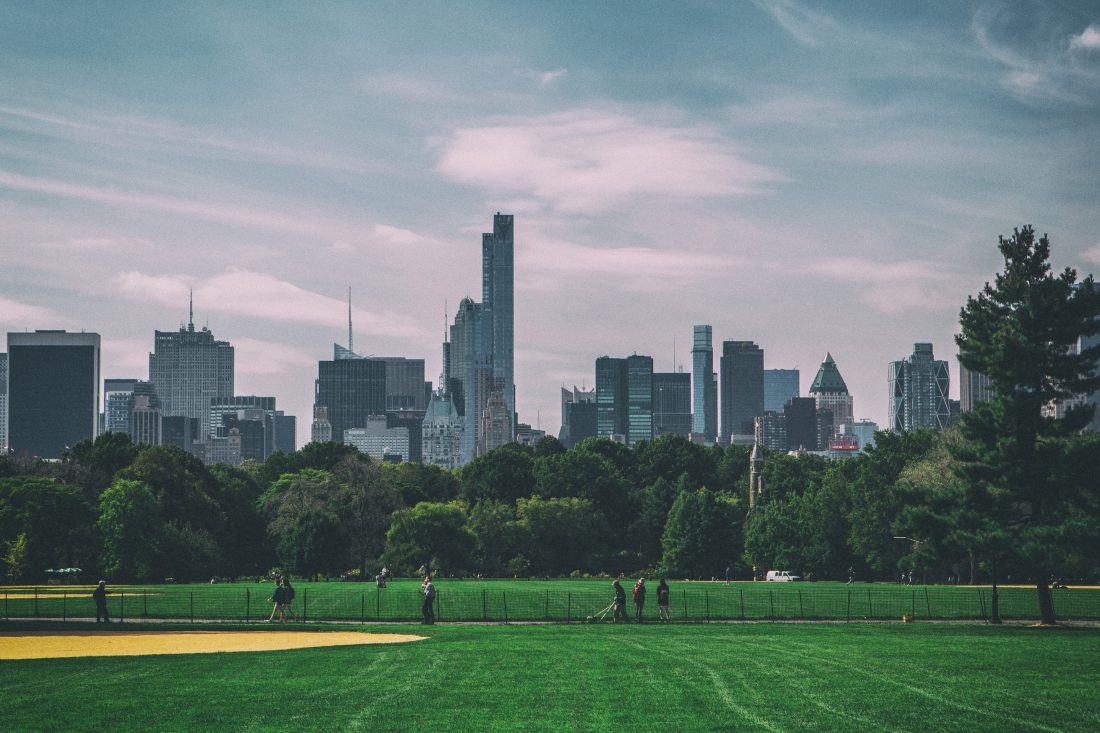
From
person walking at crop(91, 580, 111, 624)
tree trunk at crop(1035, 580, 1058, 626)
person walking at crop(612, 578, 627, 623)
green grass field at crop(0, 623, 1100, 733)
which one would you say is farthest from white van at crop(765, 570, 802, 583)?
green grass field at crop(0, 623, 1100, 733)

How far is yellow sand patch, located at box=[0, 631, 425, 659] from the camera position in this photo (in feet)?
141

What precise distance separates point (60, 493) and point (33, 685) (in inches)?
2940

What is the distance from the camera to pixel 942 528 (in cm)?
5538

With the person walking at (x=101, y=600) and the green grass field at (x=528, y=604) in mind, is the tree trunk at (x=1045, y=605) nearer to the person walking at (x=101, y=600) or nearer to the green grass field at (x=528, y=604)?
the green grass field at (x=528, y=604)

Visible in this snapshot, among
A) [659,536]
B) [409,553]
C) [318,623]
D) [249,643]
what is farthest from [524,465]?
[249,643]

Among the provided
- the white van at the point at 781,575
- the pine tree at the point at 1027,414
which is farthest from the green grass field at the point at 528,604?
the white van at the point at 781,575

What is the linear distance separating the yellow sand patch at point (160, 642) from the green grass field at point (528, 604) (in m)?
7.16

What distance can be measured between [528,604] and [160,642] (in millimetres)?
26790

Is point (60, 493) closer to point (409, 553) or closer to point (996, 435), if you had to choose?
point (409, 553)

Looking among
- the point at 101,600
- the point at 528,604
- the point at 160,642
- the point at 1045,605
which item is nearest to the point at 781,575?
the point at 528,604

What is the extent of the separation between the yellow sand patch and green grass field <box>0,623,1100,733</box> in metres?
3.75

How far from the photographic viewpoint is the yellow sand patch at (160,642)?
1698 inches

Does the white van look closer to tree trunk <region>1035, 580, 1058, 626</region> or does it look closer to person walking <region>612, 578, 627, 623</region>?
tree trunk <region>1035, 580, 1058, 626</region>

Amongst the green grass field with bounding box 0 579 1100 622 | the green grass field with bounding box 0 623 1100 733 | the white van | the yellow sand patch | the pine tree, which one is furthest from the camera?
the white van
